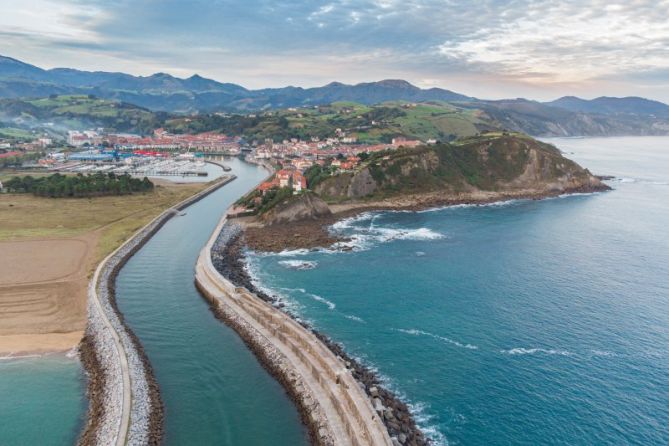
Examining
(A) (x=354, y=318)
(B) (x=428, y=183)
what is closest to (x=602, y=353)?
(A) (x=354, y=318)

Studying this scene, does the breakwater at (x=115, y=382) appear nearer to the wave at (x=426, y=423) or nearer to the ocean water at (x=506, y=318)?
the ocean water at (x=506, y=318)

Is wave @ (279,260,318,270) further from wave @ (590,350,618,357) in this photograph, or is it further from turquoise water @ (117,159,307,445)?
wave @ (590,350,618,357)

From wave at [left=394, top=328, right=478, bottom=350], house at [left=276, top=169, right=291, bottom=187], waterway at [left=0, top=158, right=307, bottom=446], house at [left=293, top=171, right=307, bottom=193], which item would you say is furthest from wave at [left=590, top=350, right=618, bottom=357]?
house at [left=276, top=169, right=291, bottom=187]

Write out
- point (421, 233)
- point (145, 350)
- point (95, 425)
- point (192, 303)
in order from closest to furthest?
point (95, 425), point (145, 350), point (192, 303), point (421, 233)

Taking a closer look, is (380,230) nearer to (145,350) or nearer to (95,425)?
(145,350)

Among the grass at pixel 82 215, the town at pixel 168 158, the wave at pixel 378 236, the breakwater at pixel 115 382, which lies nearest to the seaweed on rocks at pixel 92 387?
the breakwater at pixel 115 382

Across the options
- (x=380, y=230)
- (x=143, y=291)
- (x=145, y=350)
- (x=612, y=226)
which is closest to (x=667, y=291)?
(x=612, y=226)
